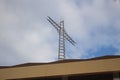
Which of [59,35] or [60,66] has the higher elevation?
[59,35]

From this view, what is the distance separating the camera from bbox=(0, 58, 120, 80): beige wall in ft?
72.0

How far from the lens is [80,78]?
78.6 feet

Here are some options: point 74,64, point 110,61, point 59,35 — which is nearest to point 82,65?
point 74,64

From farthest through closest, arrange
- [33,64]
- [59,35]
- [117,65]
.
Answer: [59,35] < [33,64] < [117,65]

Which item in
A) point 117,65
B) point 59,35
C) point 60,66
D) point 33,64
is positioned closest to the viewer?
point 117,65

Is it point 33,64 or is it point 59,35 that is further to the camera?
point 59,35

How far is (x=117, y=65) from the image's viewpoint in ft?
71.4

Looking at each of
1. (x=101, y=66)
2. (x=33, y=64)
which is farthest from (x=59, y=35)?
(x=101, y=66)

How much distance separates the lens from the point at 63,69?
2314 centimetres

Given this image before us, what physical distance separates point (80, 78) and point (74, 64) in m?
1.70

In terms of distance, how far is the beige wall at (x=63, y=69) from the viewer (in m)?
22.0

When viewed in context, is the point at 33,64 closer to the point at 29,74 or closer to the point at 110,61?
the point at 29,74

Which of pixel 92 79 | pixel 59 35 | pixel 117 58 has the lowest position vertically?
pixel 92 79

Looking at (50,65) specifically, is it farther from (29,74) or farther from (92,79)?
(92,79)
